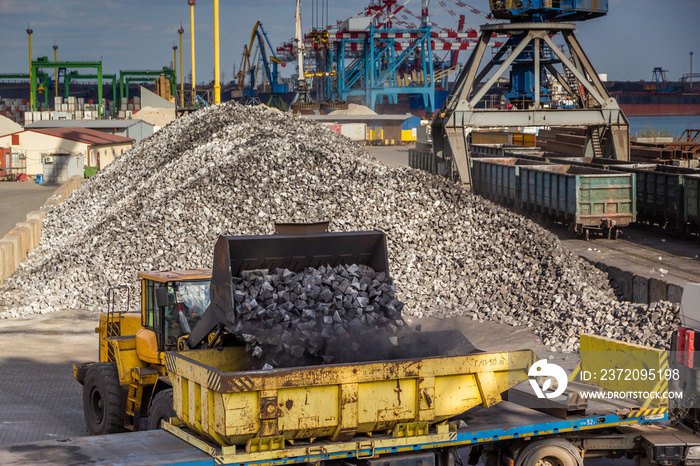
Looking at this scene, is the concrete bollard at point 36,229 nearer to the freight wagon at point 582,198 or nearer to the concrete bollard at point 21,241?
the concrete bollard at point 21,241

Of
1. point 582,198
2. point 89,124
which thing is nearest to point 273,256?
point 582,198

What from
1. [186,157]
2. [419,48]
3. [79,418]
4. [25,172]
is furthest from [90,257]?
[419,48]

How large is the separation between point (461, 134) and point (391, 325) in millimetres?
18519

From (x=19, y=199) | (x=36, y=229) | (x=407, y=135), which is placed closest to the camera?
(x=36, y=229)

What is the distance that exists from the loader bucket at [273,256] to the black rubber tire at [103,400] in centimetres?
198

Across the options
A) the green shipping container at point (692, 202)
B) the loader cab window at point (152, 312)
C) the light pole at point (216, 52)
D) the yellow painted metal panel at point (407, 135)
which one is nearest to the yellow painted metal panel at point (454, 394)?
the loader cab window at point (152, 312)

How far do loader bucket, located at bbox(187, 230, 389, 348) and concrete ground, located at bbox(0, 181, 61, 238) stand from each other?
22.0 metres

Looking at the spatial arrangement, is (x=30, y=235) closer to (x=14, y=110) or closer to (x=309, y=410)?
(x=309, y=410)

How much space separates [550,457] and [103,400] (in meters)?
5.57

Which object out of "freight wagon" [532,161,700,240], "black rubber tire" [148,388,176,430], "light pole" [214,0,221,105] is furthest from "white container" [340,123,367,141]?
"black rubber tire" [148,388,176,430]

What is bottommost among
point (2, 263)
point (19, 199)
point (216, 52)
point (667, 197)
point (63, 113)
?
point (2, 263)

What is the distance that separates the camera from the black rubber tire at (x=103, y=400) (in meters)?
9.53

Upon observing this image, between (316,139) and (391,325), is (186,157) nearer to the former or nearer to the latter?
(316,139)

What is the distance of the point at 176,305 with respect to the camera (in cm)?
894
